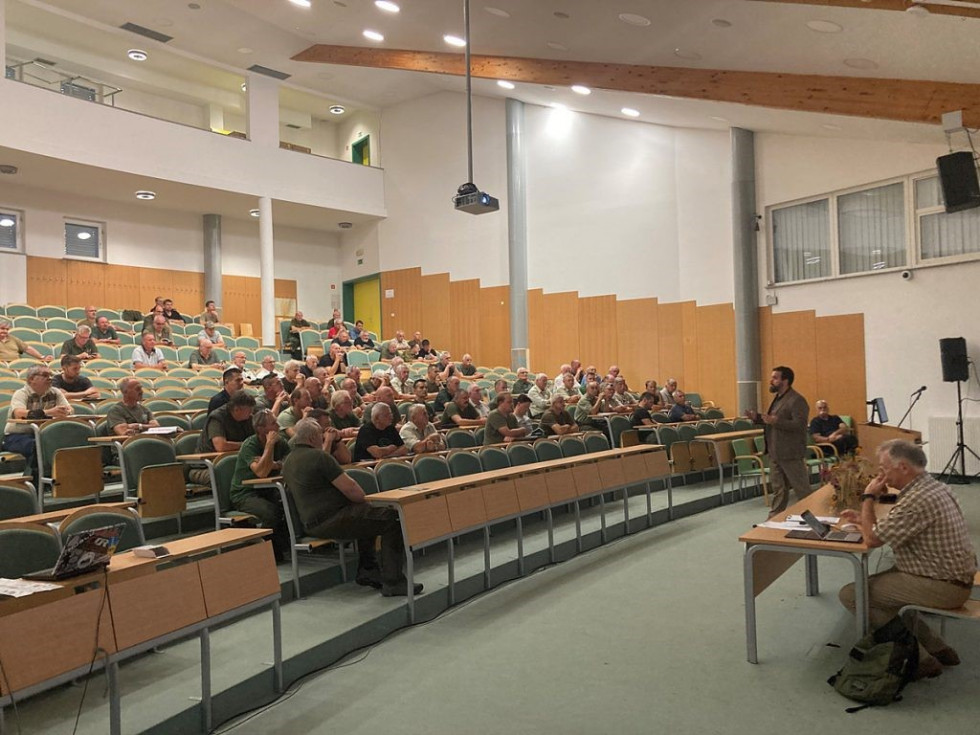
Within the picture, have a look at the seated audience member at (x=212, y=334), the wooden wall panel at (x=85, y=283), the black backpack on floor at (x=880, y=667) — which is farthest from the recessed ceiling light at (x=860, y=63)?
the wooden wall panel at (x=85, y=283)

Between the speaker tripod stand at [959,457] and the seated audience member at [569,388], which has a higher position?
the seated audience member at [569,388]

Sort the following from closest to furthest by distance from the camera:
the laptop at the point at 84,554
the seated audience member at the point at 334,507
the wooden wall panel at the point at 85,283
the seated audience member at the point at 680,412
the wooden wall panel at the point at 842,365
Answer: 1. the laptop at the point at 84,554
2. the seated audience member at the point at 334,507
3. the seated audience member at the point at 680,412
4. the wooden wall panel at the point at 842,365
5. the wooden wall panel at the point at 85,283

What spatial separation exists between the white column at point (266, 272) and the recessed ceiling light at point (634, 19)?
845 cm

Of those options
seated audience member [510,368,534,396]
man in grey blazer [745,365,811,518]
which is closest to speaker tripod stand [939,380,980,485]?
man in grey blazer [745,365,811,518]

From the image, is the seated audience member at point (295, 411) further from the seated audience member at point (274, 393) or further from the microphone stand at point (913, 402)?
the microphone stand at point (913, 402)

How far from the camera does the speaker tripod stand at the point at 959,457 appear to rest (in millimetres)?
9148

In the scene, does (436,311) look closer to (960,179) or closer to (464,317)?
(464,317)

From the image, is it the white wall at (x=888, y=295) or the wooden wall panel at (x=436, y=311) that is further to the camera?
the wooden wall panel at (x=436, y=311)

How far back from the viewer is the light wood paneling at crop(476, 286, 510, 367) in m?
14.7

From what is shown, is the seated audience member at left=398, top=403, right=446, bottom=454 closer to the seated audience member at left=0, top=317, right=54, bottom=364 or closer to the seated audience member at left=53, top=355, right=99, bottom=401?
the seated audience member at left=53, top=355, right=99, bottom=401

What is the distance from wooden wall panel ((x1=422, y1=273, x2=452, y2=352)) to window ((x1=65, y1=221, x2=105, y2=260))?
5.99 meters

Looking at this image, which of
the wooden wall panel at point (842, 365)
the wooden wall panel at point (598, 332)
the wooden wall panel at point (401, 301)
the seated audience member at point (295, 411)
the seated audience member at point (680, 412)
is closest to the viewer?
the seated audience member at point (295, 411)

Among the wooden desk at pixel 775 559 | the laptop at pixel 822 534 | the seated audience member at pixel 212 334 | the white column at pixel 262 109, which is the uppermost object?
the white column at pixel 262 109

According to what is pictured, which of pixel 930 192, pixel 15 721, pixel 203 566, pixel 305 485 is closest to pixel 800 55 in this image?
pixel 930 192
